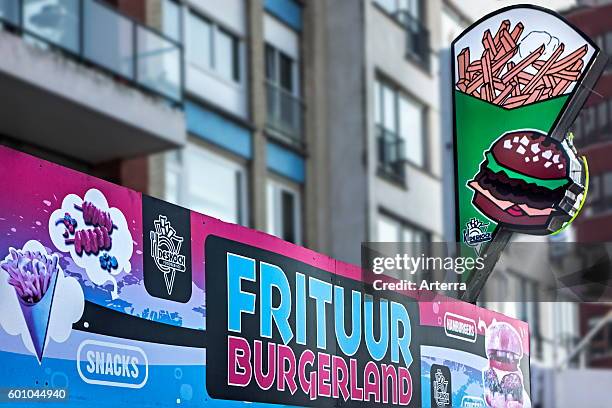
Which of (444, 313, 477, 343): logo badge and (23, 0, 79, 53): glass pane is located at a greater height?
(23, 0, 79, 53): glass pane

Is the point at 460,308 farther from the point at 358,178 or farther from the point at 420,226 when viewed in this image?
the point at 420,226

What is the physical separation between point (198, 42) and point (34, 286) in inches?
775

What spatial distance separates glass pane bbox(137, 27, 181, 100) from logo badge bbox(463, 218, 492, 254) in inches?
466

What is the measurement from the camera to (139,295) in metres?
6.64

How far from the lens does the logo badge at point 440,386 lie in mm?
9250

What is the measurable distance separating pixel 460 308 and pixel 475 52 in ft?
5.97

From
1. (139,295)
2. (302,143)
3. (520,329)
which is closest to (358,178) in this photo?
(302,143)

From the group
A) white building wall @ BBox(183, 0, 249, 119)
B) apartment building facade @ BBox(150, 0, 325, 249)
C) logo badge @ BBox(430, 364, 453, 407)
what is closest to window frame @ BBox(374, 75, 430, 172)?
apartment building facade @ BBox(150, 0, 325, 249)

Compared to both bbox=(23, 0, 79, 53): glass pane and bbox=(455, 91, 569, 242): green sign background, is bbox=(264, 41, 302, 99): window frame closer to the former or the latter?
bbox=(23, 0, 79, 53): glass pane

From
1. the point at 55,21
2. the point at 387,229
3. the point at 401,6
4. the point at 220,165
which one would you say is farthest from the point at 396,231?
the point at 55,21

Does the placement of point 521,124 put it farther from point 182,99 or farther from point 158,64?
point 182,99

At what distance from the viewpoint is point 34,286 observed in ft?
19.6

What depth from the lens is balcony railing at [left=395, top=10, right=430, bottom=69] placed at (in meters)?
33.8

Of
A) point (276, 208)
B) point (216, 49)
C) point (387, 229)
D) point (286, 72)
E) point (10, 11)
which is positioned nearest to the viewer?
point (10, 11)
